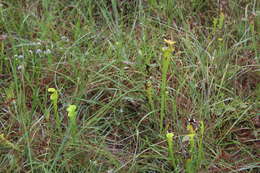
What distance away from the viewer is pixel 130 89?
66.1 inches

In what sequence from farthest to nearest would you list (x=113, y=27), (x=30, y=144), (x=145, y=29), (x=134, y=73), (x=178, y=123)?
1. (x=113, y=27)
2. (x=145, y=29)
3. (x=134, y=73)
4. (x=178, y=123)
5. (x=30, y=144)

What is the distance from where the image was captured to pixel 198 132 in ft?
4.99

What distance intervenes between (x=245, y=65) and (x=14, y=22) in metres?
1.27

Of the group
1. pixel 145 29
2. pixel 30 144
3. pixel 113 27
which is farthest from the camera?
pixel 113 27

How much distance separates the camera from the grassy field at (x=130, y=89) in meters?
1.44

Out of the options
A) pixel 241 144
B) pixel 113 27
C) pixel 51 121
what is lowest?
pixel 241 144

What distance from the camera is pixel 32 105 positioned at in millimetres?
1653

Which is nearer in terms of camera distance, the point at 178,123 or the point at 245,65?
the point at 178,123

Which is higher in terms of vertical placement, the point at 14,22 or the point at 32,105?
the point at 14,22

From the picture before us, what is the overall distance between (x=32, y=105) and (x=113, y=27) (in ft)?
2.54

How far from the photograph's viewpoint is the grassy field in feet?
4.72

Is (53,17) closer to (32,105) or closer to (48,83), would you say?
(48,83)

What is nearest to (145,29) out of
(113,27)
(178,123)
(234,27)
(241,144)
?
(113,27)

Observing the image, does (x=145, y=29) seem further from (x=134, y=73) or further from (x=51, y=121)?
(x=51, y=121)
